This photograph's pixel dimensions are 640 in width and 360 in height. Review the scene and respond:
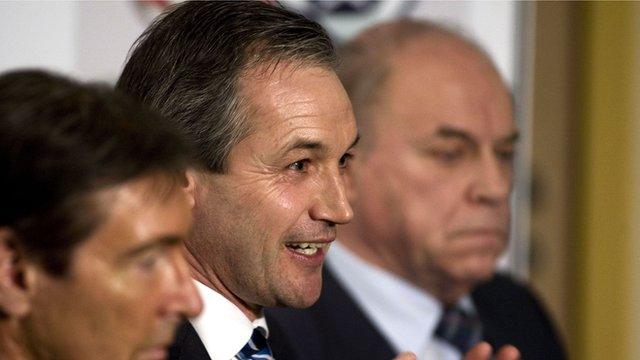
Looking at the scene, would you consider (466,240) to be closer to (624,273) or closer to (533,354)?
(533,354)

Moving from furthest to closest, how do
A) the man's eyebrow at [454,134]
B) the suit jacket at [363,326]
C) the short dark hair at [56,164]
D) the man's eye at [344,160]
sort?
1. the man's eyebrow at [454,134]
2. the suit jacket at [363,326]
3. the man's eye at [344,160]
4. the short dark hair at [56,164]

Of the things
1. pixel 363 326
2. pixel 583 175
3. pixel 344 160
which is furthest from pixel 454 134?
pixel 344 160

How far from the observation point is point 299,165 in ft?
4.42

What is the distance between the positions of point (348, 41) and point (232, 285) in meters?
1.14

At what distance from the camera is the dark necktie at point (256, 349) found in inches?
51.0

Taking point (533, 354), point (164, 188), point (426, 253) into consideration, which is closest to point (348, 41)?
→ point (426, 253)

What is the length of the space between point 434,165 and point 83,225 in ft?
5.29

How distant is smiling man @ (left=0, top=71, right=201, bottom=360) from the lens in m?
0.90

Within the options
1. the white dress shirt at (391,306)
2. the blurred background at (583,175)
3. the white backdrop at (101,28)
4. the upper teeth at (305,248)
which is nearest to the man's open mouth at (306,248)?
the upper teeth at (305,248)

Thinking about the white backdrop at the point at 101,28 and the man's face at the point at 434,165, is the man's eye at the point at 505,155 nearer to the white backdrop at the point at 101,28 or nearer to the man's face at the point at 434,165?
the man's face at the point at 434,165

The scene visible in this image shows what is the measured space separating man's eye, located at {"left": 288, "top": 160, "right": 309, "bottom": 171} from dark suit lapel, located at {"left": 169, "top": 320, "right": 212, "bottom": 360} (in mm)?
233

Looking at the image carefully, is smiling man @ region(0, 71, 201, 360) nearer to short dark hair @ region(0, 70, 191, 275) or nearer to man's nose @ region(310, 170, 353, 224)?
short dark hair @ region(0, 70, 191, 275)

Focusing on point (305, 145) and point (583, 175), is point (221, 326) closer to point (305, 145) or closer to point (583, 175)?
point (305, 145)

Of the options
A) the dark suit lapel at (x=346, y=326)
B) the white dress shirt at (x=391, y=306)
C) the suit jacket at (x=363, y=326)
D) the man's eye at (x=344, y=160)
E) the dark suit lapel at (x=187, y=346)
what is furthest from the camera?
the white dress shirt at (x=391, y=306)
